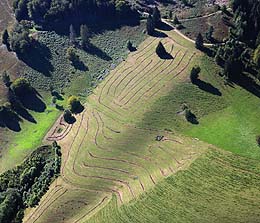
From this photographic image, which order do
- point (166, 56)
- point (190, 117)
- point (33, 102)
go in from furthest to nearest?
point (166, 56) → point (33, 102) → point (190, 117)

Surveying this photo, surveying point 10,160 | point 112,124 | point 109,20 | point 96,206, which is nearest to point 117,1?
point 109,20

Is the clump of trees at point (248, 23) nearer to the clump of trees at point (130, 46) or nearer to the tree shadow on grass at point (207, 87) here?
the tree shadow on grass at point (207, 87)

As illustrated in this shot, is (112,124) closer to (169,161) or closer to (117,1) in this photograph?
(169,161)

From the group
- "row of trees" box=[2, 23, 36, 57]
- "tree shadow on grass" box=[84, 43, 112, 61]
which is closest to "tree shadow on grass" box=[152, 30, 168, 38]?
"tree shadow on grass" box=[84, 43, 112, 61]

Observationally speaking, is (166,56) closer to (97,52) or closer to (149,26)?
(149,26)

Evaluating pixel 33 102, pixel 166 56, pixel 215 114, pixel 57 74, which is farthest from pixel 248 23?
pixel 33 102

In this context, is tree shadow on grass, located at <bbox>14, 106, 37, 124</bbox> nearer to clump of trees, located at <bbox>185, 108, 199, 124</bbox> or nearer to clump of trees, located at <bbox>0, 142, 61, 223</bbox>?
clump of trees, located at <bbox>0, 142, 61, 223</bbox>

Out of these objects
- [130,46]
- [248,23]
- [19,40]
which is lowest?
[130,46]
